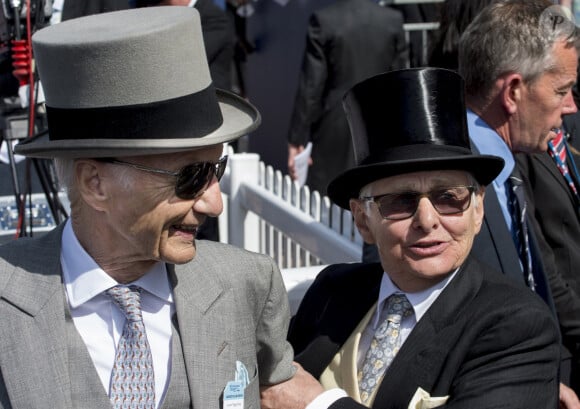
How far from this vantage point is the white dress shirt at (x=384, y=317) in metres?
2.56

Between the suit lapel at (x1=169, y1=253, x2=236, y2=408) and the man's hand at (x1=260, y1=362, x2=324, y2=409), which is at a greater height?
the suit lapel at (x1=169, y1=253, x2=236, y2=408)

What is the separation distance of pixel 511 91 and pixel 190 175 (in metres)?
1.60

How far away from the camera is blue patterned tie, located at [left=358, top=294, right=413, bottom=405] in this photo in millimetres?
2654

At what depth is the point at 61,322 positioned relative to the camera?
6.91 ft

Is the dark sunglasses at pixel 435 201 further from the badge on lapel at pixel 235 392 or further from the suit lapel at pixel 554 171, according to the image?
the suit lapel at pixel 554 171

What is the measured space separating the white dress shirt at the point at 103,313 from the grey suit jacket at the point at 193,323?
0.03 metres

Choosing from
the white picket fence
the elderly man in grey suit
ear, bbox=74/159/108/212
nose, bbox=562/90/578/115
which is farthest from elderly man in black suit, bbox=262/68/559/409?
the white picket fence

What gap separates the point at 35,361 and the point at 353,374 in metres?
0.98

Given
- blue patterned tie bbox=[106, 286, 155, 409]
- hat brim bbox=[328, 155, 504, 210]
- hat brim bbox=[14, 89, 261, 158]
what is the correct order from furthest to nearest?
hat brim bbox=[328, 155, 504, 210], blue patterned tie bbox=[106, 286, 155, 409], hat brim bbox=[14, 89, 261, 158]

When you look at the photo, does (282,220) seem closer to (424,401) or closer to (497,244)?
(497,244)

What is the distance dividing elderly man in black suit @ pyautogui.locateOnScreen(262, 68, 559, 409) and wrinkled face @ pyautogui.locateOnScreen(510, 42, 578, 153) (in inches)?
24.3

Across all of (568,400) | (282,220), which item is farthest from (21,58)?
(568,400)

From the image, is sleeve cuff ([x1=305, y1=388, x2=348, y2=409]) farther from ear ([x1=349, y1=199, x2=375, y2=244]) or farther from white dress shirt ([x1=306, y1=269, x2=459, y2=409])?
ear ([x1=349, y1=199, x2=375, y2=244])

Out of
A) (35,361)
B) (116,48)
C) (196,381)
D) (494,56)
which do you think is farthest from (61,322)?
(494,56)
